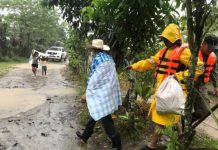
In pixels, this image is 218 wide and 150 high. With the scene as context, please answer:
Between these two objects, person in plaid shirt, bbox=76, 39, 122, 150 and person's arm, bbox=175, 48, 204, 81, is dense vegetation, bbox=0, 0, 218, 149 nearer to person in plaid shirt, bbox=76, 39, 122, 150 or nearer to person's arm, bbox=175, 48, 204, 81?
person's arm, bbox=175, 48, 204, 81

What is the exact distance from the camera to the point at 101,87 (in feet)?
19.7

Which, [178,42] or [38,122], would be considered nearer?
[178,42]

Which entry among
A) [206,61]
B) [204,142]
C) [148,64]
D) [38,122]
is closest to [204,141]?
[204,142]

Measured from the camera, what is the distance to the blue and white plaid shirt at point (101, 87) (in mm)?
5969

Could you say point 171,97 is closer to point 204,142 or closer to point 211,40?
point 211,40

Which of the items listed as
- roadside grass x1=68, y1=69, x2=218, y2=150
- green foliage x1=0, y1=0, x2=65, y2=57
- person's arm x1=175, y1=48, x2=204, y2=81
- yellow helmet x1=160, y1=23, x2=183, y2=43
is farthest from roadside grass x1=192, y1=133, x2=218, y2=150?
green foliage x1=0, y1=0, x2=65, y2=57

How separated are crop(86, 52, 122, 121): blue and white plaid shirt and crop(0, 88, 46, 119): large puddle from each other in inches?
134

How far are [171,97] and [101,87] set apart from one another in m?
1.62

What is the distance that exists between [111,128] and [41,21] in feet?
132

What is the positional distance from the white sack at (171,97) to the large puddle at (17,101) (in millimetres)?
4983

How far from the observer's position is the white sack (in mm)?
4676

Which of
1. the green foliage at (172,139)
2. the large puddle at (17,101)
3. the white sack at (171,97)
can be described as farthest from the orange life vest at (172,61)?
the large puddle at (17,101)

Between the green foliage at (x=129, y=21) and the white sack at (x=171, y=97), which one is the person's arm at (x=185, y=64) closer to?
the white sack at (x=171, y=97)

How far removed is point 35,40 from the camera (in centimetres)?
4769
